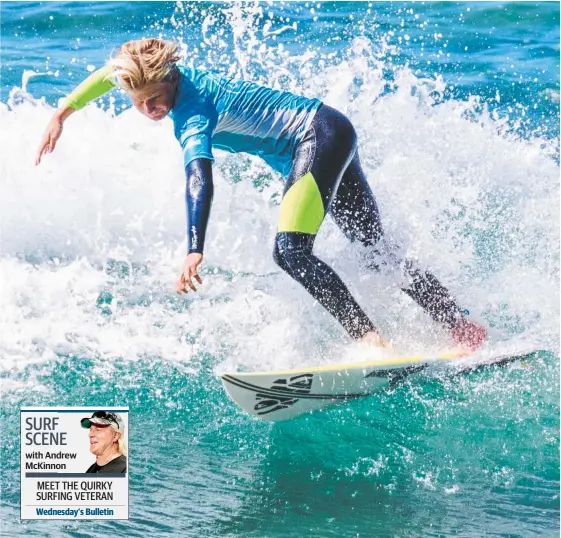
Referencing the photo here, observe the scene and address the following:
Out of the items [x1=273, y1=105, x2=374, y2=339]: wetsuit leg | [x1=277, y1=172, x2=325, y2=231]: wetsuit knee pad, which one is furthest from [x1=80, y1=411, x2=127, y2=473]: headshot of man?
[x1=277, y1=172, x2=325, y2=231]: wetsuit knee pad

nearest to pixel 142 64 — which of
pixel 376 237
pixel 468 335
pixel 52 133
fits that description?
pixel 52 133

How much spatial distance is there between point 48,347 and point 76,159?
8.03 feet

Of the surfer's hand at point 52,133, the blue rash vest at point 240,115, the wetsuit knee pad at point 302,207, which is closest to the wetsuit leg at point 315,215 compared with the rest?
the wetsuit knee pad at point 302,207

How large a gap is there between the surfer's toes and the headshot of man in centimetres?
207

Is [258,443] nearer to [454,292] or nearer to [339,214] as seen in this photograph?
[339,214]

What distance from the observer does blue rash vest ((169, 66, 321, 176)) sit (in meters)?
4.85

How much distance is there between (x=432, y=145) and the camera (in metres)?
7.81

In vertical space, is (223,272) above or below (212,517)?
above

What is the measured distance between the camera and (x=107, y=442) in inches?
184

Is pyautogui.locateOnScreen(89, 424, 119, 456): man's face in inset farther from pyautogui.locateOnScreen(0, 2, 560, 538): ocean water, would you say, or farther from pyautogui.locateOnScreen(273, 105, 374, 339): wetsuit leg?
pyautogui.locateOnScreen(273, 105, 374, 339): wetsuit leg

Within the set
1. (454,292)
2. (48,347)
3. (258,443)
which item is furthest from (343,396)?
(48,347)

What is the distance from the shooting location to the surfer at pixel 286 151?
461 cm

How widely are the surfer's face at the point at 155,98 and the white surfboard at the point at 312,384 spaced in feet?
4.81

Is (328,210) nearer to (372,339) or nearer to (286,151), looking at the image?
(286,151)
